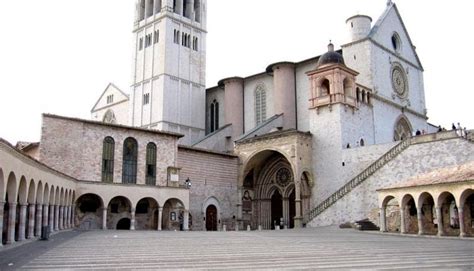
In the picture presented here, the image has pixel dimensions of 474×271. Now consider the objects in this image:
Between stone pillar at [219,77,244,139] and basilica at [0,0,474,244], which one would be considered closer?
basilica at [0,0,474,244]

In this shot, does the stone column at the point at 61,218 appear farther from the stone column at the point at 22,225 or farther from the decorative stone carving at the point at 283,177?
the decorative stone carving at the point at 283,177

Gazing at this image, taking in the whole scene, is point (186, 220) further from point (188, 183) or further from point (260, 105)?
point (260, 105)

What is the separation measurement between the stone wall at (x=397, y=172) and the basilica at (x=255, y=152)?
0.07 metres

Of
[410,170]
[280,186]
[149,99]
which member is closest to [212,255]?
[410,170]

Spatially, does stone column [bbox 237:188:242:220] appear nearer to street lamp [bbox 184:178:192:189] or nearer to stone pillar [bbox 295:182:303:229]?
street lamp [bbox 184:178:192:189]

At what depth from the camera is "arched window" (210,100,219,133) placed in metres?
52.4

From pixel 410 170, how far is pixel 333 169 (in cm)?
671

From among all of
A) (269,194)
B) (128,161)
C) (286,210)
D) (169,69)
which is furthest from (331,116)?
(169,69)

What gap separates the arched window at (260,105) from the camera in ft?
154

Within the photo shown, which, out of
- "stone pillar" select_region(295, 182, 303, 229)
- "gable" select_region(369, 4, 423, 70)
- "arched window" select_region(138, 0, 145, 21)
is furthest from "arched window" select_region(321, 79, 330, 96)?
"arched window" select_region(138, 0, 145, 21)

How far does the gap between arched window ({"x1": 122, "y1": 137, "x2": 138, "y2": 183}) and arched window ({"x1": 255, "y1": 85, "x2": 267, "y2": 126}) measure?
1635cm

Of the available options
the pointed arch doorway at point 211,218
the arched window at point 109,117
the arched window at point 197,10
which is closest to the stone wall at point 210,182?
the pointed arch doorway at point 211,218

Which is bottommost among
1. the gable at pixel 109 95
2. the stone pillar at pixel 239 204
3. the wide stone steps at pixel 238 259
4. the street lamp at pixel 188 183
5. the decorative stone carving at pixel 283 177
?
the wide stone steps at pixel 238 259

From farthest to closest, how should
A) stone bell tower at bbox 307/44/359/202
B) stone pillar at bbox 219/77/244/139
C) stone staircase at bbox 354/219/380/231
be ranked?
stone pillar at bbox 219/77/244/139, stone bell tower at bbox 307/44/359/202, stone staircase at bbox 354/219/380/231
